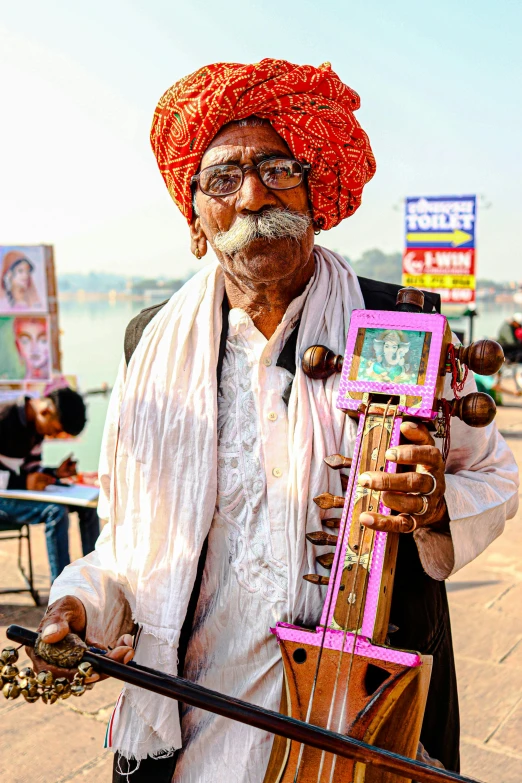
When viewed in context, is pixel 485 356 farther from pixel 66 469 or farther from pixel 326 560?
pixel 66 469

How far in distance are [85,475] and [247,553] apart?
13.7 feet

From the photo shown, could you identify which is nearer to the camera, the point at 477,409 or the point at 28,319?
the point at 477,409

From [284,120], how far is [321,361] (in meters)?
0.57

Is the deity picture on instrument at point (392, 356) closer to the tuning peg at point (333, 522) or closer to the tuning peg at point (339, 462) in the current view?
→ the tuning peg at point (339, 462)

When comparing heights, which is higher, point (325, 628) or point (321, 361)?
point (321, 361)

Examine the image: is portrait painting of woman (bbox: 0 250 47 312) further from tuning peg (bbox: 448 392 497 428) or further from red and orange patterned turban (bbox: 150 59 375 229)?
tuning peg (bbox: 448 392 497 428)

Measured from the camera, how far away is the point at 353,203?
1.87 metres

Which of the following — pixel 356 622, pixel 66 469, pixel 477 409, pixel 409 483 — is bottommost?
pixel 66 469

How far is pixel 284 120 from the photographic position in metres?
1.72

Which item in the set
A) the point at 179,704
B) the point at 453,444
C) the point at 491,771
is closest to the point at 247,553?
the point at 179,704

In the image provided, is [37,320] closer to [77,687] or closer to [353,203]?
[353,203]

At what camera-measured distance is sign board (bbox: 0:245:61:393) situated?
554cm

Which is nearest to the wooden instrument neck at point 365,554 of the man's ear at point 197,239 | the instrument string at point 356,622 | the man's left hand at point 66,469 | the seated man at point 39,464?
the instrument string at point 356,622

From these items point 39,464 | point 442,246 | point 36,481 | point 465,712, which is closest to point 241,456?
point 465,712
